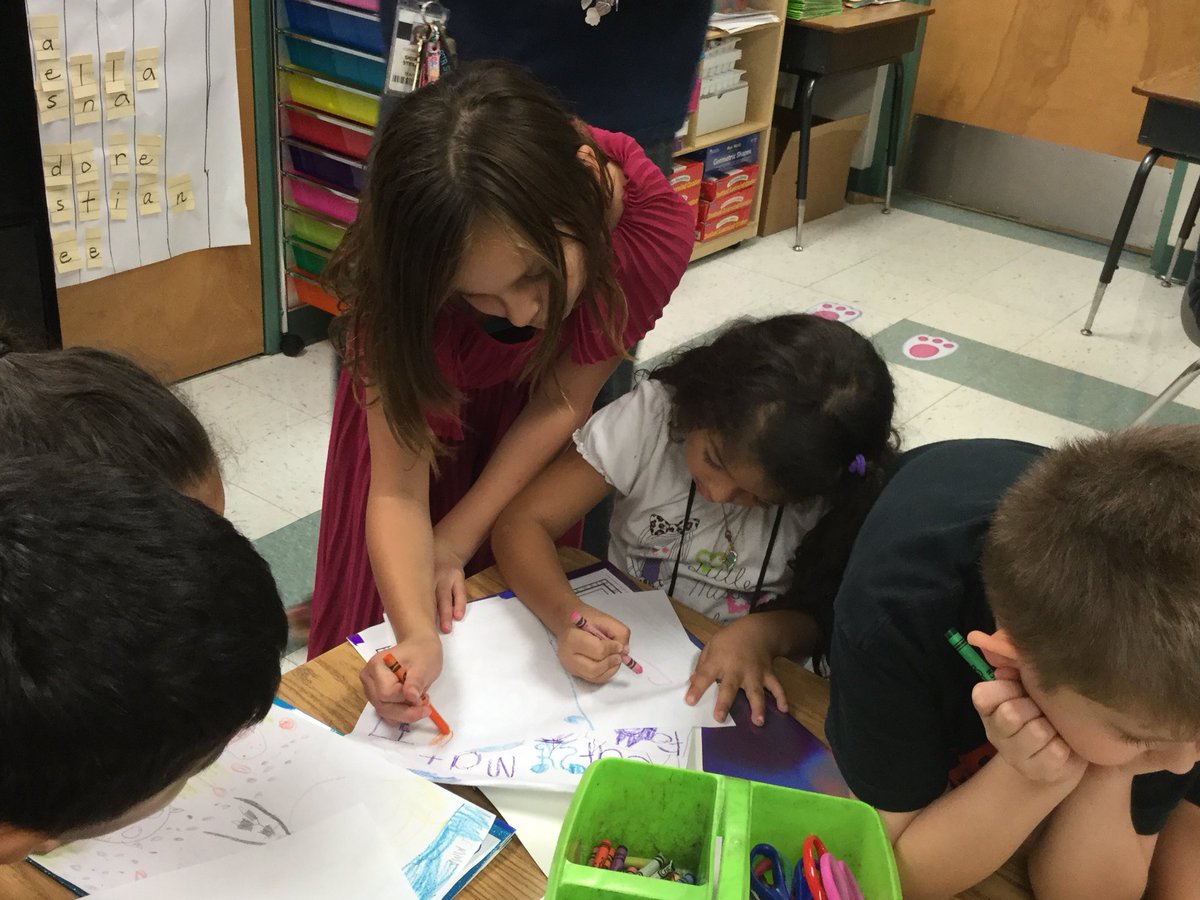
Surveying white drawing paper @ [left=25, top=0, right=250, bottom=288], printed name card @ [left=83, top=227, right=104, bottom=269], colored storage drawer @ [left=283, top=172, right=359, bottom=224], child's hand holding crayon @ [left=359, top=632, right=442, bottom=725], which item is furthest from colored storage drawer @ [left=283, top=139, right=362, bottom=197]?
child's hand holding crayon @ [left=359, top=632, right=442, bottom=725]

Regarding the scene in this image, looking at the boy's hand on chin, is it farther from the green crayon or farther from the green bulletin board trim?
the green bulletin board trim

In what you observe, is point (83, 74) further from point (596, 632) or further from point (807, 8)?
point (807, 8)

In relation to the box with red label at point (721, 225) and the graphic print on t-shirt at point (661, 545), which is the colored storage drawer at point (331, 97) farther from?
the graphic print on t-shirt at point (661, 545)

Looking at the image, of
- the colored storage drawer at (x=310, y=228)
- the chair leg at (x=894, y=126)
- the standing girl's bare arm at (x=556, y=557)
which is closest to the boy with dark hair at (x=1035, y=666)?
the standing girl's bare arm at (x=556, y=557)

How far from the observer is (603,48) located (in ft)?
4.39

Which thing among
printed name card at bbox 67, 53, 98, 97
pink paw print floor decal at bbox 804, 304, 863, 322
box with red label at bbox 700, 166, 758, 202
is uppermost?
printed name card at bbox 67, 53, 98, 97

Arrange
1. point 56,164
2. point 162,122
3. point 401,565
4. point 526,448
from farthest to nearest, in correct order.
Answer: point 162,122 → point 56,164 → point 526,448 → point 401,565

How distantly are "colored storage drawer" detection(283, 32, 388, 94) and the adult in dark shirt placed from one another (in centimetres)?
110

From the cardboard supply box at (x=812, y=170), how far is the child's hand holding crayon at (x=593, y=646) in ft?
10.3

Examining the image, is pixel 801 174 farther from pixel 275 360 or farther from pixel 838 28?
pixel 275 360

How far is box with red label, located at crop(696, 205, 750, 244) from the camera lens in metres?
3.71

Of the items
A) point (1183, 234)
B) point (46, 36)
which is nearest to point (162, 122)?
point (46, 36)

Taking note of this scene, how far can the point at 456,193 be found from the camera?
923mm

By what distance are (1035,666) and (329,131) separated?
2251 mm
